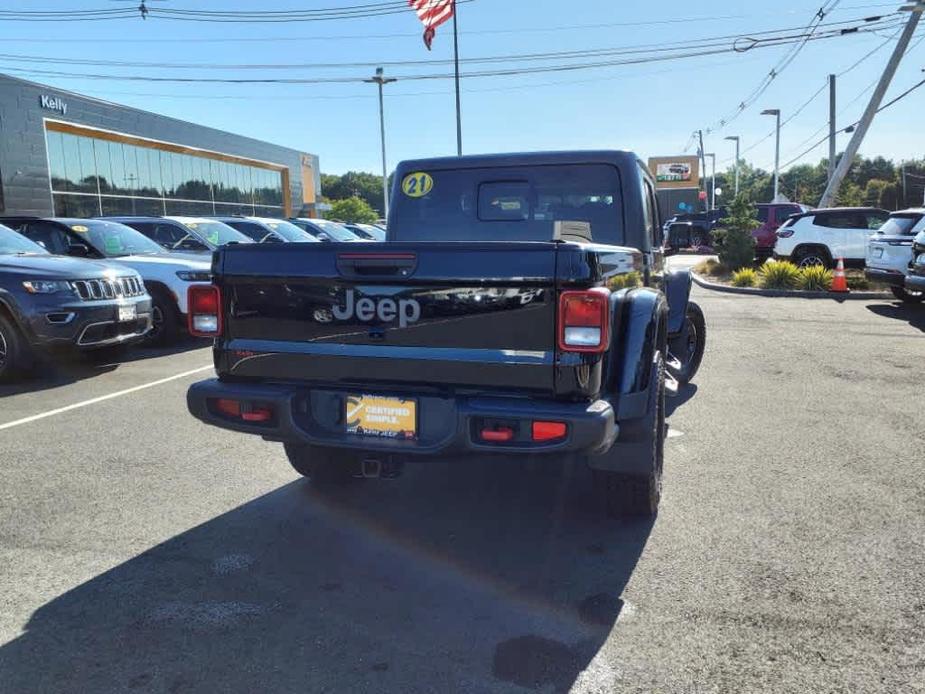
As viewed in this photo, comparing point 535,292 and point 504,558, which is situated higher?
point 535,292

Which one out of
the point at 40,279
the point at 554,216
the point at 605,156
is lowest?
the point at 40,279

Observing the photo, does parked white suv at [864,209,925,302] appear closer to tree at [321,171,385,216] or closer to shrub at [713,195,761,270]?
shrub at [713,195,761,270]

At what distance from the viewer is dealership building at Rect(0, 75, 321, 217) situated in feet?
81.1

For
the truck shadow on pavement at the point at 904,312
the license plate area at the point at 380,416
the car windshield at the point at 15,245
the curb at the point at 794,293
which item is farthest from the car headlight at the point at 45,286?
the truck shadow on pavement at the point at 904,312

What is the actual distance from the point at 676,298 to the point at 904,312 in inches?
332

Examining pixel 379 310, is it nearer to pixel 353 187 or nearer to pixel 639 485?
pixel 639 485

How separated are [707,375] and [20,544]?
20.4 ft

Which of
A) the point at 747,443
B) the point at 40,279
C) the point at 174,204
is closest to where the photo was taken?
the point at 747,443

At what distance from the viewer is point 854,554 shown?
3.36 metres

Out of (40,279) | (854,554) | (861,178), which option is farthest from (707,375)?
(861,178)

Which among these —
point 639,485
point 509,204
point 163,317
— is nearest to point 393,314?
point 639,485

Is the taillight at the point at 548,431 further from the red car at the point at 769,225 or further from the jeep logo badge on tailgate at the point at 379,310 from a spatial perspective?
the red car at the point at 769,225

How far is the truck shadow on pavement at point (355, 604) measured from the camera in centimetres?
249

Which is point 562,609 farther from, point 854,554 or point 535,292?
point 854,554
